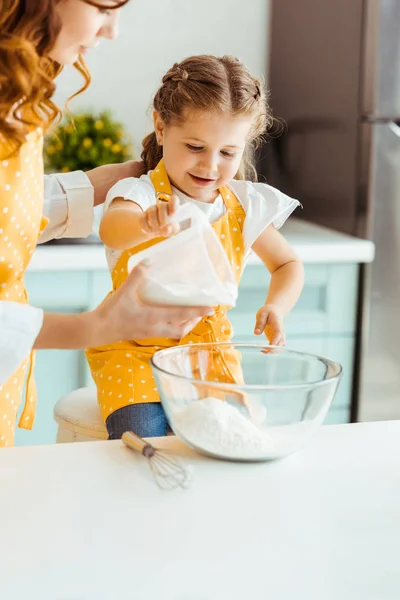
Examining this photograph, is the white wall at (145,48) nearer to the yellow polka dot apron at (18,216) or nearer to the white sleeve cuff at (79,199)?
the white sleeve cuff at (79,199)

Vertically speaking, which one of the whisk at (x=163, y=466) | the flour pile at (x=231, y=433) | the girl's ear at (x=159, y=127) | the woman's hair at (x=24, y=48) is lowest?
the whisk at (x=163, y=466)

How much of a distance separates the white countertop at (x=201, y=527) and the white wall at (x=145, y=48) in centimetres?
193

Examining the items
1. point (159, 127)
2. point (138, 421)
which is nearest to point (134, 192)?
point (159, 127)

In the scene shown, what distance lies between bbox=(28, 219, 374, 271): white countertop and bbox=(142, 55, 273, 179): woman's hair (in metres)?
0.76

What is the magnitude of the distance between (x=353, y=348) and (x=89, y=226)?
1.17 meters

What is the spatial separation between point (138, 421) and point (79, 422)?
137 mm

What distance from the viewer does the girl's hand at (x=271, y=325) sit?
1337 mm

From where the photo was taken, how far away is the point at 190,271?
94 centimetres

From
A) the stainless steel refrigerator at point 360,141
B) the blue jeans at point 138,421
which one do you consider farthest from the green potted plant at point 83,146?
the blue jeans at point 138,421

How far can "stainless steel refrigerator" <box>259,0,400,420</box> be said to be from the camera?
238 cm

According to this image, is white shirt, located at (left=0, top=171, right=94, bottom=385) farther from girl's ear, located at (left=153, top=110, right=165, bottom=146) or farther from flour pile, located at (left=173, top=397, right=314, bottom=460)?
flour pile, located at (left=173, top=397, right=314, bottom=460)

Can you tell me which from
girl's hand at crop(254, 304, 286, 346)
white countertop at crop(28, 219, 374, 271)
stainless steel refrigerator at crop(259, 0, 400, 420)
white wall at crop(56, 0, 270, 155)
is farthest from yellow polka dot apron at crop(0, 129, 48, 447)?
white wall at crop(56, 0, 270, 155)

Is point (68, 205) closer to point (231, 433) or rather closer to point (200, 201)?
point (200, 201)

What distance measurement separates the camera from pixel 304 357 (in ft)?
3.73
